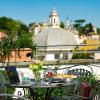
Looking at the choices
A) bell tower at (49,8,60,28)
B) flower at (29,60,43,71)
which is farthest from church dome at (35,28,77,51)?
flower at (29,60,43,71)

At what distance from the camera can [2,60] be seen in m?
9.81

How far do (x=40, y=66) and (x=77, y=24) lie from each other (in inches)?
4949

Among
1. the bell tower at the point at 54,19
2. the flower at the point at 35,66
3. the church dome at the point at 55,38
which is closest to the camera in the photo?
the flower at the point at 35,66

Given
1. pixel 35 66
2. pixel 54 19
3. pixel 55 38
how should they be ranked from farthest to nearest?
1. pixel 54 19
2. pixel 55 38
3. pixel 35 66

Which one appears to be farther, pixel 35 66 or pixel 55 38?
pixel 55 38

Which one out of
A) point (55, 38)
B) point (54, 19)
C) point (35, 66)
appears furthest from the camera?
point (54, 19)

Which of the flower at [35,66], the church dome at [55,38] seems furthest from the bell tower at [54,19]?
the flower at [35,66]

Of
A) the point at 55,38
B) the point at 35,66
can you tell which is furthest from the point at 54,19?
the point at 35,66

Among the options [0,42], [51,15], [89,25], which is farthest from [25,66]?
[89,25]

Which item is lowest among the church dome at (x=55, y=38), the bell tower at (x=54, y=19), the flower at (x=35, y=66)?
the flower at (x=35, y=66)

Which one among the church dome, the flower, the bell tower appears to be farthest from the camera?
the bell tower

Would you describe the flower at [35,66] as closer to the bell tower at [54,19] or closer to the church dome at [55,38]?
the church dome at [55,38]

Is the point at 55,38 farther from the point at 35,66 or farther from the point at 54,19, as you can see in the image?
the point at 35,66

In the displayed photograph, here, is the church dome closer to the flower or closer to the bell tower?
the bell tower
